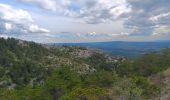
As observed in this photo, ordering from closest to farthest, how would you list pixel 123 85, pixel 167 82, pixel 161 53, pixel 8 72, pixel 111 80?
pixel 123 85 < pixel 167 82 < pixel 111 80 < pixel 161 53 < pixel 8 72

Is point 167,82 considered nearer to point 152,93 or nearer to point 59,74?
point 152,93

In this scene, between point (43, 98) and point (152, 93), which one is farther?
point (43, 98)

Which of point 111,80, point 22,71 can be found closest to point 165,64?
point 111,80

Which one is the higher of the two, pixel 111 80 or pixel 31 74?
pixel 111 80

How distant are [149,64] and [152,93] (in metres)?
56.8

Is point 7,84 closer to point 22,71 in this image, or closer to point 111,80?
point 22,71

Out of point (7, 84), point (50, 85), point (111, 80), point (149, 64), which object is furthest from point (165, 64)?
point (7, 84)

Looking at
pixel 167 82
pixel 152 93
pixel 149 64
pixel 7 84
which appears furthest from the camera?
pixel 7 84

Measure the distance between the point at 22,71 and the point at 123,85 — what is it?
528 feet

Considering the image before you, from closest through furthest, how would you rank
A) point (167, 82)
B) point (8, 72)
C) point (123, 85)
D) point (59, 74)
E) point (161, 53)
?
1. point (123, 85)
2. point (167, 82)
3. point (59, 74)
4. point (161, 53)
5. point (8, 72)

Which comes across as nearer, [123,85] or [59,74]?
[123,85]

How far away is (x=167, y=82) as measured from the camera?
58.5m

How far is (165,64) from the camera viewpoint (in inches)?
4126

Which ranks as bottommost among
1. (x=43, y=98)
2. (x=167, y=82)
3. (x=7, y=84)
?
(x=7, y=84)
